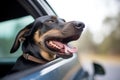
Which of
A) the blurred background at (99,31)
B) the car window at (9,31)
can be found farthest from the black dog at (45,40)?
the blurred background at (99,31)

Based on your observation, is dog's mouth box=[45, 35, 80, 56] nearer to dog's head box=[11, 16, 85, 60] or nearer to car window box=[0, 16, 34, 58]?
dog's head box=[11, 16, 85, 60]

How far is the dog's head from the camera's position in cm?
133

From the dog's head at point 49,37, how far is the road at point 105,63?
1.19 ft

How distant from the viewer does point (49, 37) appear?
1333 millimetres

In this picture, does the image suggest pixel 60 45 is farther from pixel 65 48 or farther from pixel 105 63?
pixel 105 63

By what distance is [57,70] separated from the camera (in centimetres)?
128

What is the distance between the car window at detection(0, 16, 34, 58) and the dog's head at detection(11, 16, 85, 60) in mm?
102

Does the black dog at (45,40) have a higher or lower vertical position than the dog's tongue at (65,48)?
higher

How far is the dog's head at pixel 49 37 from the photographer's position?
4.37ft

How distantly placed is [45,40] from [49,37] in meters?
0.02

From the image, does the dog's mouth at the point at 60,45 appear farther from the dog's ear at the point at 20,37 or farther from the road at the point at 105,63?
the road at the point at 105,63

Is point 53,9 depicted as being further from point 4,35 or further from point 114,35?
point 114,35

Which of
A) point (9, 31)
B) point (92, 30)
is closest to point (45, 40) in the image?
point (9, 31)

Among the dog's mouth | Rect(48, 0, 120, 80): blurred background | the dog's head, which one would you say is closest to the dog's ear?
the dog's head
